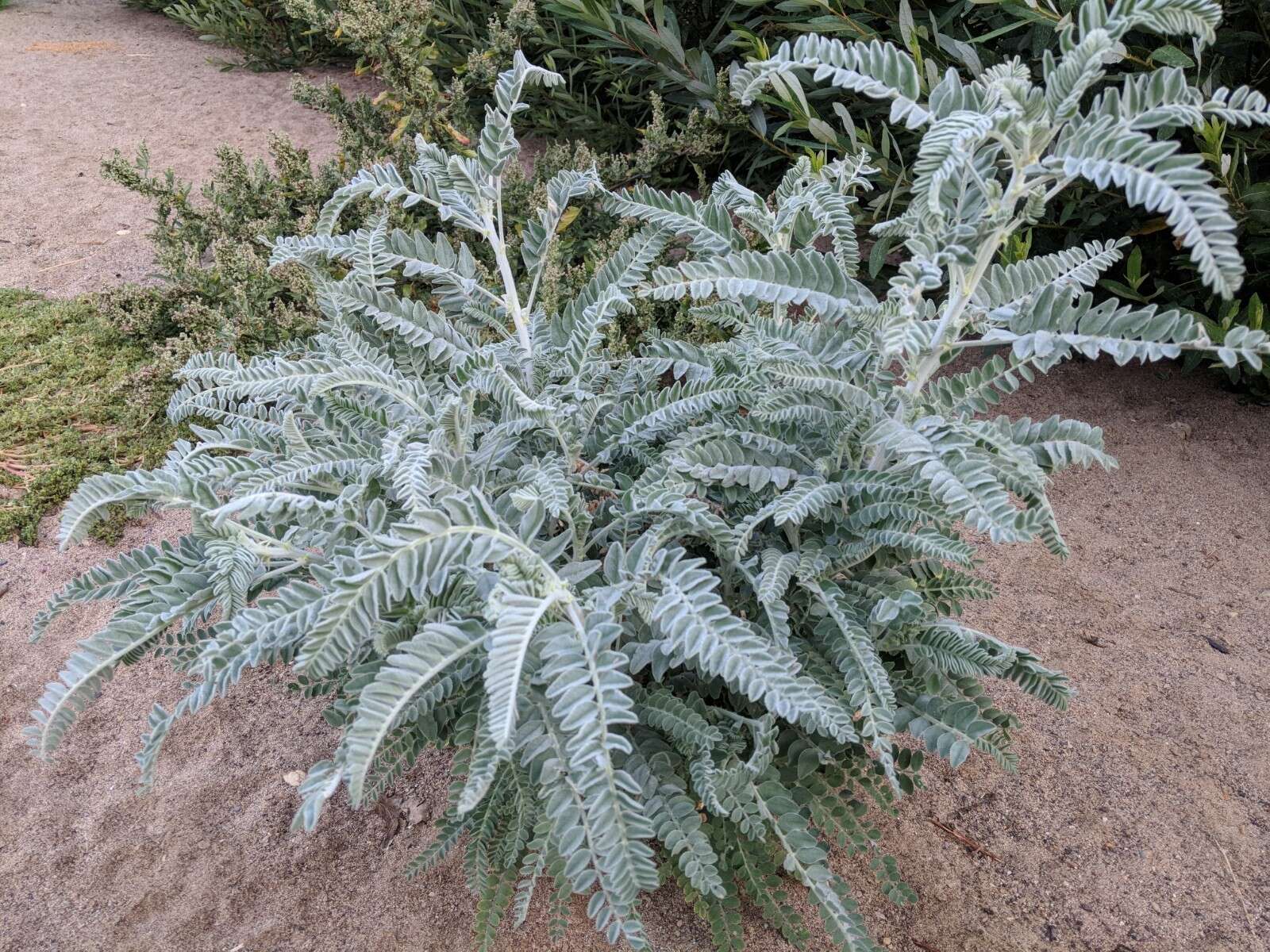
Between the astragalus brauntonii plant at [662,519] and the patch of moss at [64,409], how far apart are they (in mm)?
1210

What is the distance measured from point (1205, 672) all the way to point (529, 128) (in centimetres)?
393

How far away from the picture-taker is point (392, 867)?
1.87 m

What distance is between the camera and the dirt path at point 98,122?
14.0ft

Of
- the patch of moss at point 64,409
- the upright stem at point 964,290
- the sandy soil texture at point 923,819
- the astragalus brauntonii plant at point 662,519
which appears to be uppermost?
the upright stem at point 964,290

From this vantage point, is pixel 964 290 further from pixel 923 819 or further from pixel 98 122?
pixel 98 122

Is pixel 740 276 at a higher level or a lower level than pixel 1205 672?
higher

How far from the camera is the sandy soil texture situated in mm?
1788

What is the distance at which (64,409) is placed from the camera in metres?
3.12

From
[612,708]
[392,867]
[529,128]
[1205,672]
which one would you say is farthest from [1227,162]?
[529,128]

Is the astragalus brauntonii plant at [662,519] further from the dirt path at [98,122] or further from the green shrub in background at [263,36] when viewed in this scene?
the green shrub in background at [263,36]

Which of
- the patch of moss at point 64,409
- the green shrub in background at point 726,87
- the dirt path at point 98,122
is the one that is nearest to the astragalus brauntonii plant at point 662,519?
the patch of moss at point 64,409

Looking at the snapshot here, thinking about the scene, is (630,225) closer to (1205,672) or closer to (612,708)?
(1205,672)

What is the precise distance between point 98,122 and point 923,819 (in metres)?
6.06

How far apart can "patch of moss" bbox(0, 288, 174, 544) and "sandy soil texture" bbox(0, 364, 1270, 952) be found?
232 mm
